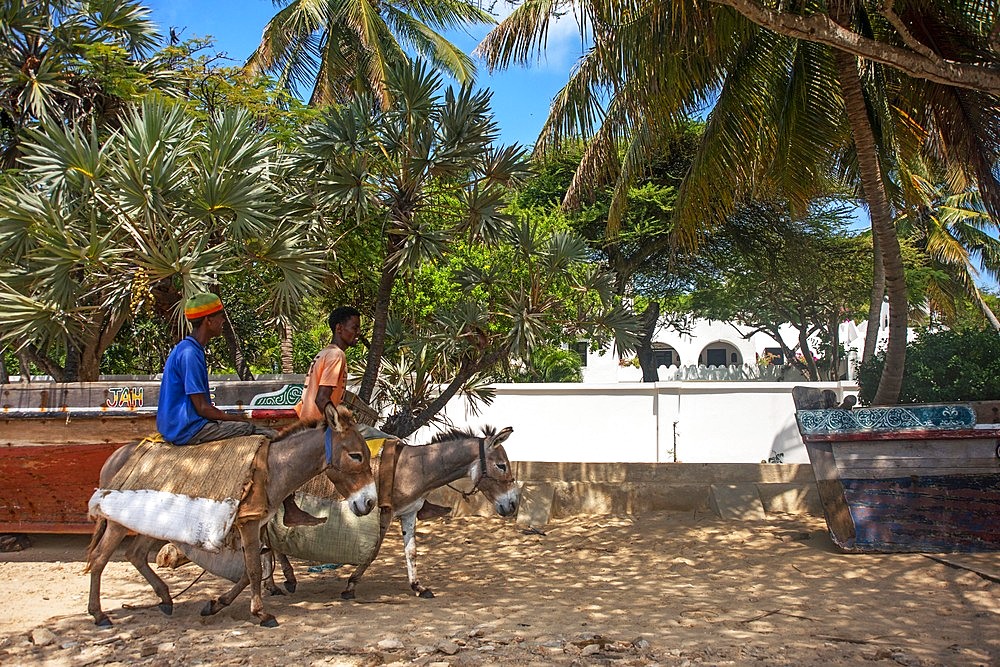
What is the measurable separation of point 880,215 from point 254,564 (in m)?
7.20

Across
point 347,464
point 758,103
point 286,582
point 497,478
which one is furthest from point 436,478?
point 758,103

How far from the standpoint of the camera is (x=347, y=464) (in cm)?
584

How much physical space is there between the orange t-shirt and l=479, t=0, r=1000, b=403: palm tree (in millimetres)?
3823

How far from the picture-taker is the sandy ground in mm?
5207

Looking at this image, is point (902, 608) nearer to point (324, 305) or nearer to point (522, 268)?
point (522, 268)

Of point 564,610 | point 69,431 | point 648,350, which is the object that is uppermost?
point 648,350

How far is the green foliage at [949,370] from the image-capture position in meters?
10.7

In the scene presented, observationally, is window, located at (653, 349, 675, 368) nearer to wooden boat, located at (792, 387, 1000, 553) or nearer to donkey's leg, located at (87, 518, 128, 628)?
wooden boat, located at (792, 387, 1000, 553)

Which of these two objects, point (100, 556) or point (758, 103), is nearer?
point (100, 556)

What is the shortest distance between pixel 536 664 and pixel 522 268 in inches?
216

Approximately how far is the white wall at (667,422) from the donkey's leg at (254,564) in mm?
11478

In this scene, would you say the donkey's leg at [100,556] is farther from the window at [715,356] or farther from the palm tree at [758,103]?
the window at [715,356]

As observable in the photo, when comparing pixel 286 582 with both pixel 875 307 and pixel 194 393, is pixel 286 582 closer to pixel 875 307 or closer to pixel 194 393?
pixel 194 393

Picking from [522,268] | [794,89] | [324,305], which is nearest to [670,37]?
[794,89]
